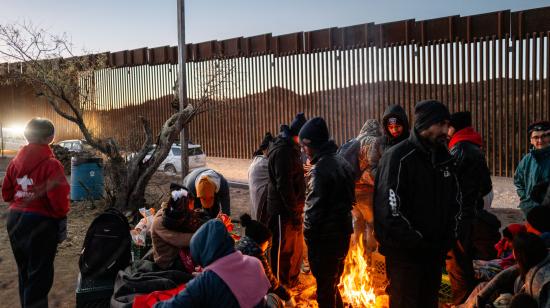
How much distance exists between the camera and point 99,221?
4715 mm

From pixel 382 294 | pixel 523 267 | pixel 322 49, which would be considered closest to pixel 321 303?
pixel 382 294

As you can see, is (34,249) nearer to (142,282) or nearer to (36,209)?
(36,209)

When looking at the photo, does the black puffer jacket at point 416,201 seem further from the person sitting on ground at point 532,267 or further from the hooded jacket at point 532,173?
the hooded jacket at point 532,173

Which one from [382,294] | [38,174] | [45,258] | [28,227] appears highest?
[38,174]

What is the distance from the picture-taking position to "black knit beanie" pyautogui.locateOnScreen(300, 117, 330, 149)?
4574 mm

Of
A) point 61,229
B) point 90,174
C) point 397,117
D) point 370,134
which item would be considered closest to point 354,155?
point 370,134

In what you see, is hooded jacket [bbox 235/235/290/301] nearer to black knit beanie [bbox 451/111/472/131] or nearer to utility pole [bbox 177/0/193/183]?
black knit beanie [bbox 451/111/472/131]

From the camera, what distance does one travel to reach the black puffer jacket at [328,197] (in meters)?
4.44

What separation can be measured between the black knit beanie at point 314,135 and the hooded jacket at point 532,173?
97.6 inches

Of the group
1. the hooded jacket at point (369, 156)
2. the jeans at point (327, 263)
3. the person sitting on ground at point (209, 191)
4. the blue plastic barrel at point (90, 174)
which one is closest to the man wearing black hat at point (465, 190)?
the jeans at point (327, 263)

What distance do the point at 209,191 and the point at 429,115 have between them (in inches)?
119

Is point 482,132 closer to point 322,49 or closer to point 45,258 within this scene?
point 322,49

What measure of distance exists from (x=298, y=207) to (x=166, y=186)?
9069mm

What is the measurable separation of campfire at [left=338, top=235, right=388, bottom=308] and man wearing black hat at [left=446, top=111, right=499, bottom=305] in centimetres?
79
